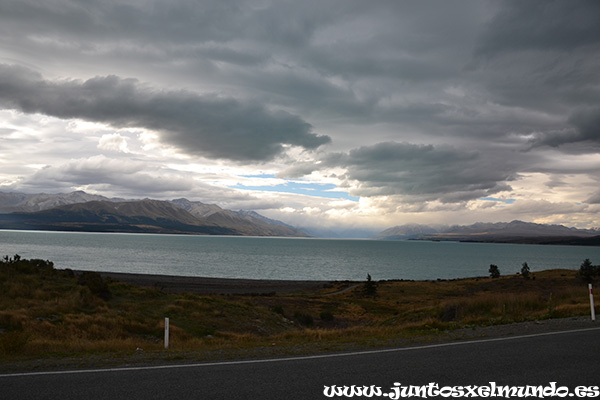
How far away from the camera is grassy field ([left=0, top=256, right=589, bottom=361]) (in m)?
12.1

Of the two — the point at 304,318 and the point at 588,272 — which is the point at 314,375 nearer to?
the point at 304,318

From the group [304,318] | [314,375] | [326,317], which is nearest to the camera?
[314,375]

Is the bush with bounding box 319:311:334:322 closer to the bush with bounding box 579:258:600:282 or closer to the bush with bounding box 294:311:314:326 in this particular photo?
the bush with bounding box 294:311:314:326

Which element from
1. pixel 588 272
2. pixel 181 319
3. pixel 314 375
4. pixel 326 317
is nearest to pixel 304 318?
pixel 326 317

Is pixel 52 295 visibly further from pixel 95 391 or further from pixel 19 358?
pixel 95 391

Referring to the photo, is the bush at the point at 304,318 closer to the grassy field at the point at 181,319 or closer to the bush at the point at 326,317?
the grassy field at the point at 181,319

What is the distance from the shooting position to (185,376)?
7.88 meters

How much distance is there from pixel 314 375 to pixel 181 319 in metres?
17.9

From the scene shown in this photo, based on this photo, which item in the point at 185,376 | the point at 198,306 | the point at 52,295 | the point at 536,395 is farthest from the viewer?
the point at 198,306

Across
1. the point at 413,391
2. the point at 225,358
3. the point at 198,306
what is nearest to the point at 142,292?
the point at 198,306

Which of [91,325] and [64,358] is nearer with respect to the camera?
[64,358]

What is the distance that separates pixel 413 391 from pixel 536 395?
201 centimetres

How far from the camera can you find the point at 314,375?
308 inches

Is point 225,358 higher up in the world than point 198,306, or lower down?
higher up
